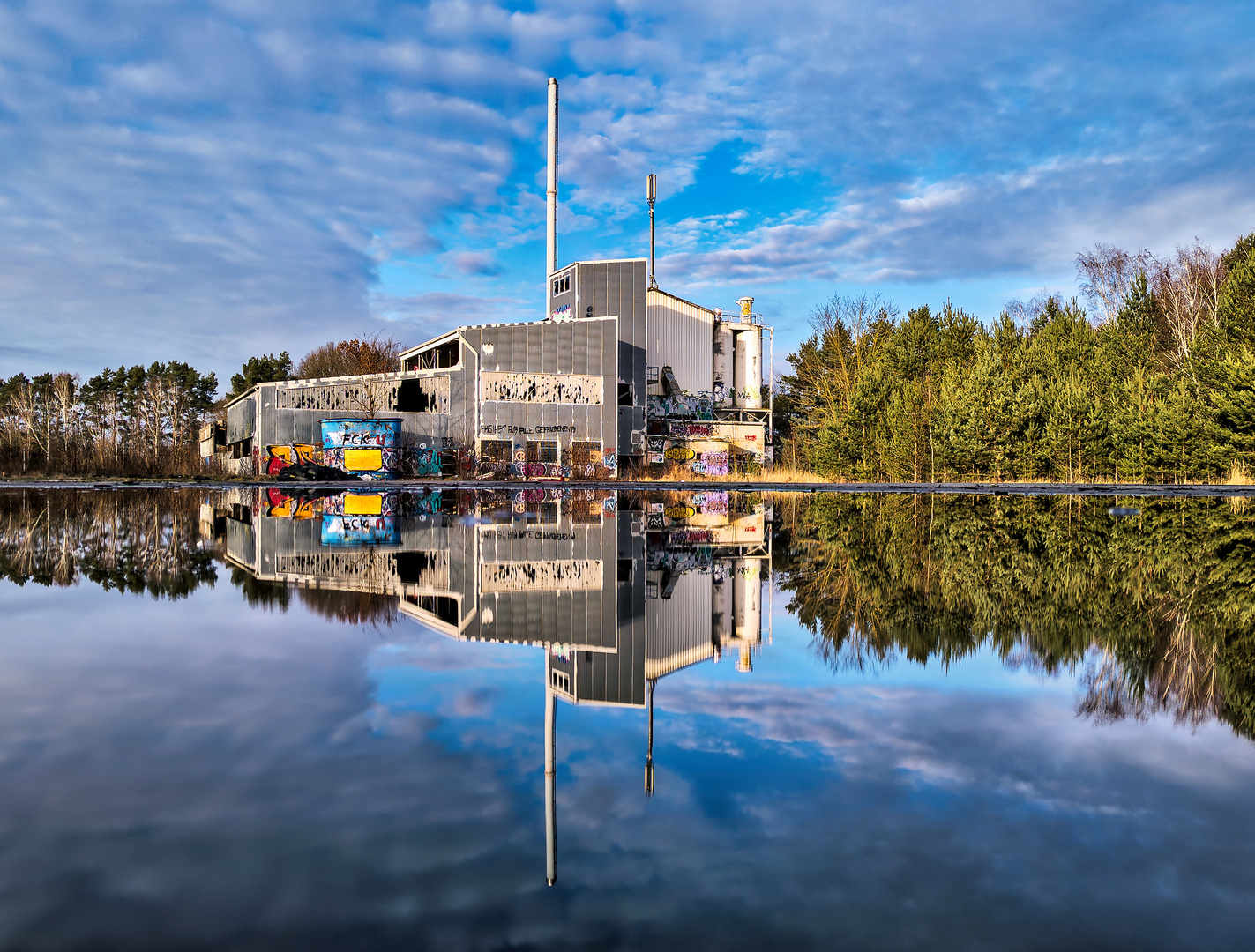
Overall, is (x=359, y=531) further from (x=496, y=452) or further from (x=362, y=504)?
(x=496, y=452)

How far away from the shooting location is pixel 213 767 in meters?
3.08

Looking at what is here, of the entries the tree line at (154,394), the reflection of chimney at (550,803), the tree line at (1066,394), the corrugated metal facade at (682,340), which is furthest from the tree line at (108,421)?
the reflection of chimney at (550,803)

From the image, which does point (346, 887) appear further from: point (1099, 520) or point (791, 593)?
point (1099, 520)

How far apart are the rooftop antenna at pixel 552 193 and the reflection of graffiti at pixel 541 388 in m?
11.6

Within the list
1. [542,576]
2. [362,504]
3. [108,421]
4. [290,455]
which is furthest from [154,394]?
[542,576]

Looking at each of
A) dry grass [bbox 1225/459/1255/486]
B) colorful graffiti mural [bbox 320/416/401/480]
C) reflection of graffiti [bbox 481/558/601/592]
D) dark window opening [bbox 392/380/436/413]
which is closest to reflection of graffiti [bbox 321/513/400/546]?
reflection of graffiti [bbox 481/558/601/592]

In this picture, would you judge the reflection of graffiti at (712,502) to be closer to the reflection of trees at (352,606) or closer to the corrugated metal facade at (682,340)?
the reflection of trees at (352,606)

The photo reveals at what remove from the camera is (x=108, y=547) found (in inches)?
445

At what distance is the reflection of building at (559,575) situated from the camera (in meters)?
5.21

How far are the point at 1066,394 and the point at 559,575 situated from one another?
32.4 m

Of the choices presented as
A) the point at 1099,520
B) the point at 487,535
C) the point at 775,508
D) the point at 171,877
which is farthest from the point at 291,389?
the point at 171,877

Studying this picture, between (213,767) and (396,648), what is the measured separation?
2253 millimetres

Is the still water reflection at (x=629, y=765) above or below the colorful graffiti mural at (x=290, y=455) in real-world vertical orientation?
below

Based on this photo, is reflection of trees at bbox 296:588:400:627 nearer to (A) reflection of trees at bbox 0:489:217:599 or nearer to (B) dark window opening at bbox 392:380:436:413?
(A) reflection of trees at bbox 0:489:217:599
